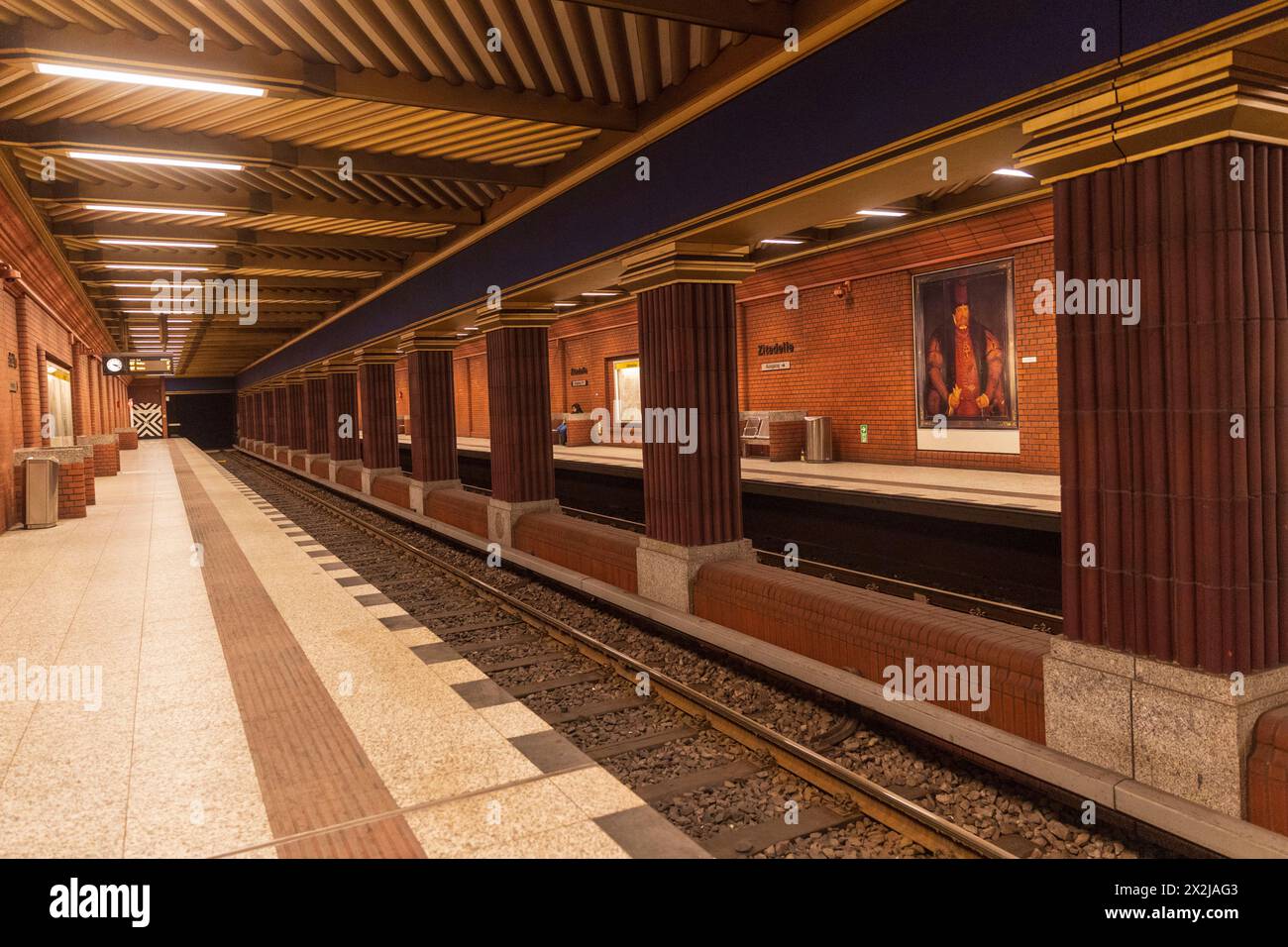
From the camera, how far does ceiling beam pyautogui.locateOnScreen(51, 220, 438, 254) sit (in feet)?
33.5

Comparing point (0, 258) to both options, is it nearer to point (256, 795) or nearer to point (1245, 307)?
point (256, 795)

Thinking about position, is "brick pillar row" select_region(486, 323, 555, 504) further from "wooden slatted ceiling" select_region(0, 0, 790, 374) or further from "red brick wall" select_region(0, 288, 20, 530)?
"red brick wall" select_region(0, 288, 20, 530)

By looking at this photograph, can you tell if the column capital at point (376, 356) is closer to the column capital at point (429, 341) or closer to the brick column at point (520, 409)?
the column capital at point (429, 341)

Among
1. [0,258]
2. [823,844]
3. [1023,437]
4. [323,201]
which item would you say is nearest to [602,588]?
[823,844]

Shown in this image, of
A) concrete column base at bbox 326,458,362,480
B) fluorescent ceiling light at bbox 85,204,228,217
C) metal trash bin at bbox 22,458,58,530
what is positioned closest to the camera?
fluorescent ceiling light at bbox 85,204,228,217

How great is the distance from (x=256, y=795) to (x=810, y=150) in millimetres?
4351

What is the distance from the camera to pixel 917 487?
11156mm

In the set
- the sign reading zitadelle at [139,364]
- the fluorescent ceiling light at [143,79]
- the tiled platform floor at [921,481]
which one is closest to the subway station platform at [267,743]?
the fluorescent ceiling light at [143,79]

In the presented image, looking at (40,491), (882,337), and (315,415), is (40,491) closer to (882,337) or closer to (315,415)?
(315,415)

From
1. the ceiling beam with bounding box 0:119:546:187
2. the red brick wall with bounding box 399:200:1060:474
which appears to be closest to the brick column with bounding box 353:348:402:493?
the red brick wall with bounding box 399:200:1060:474

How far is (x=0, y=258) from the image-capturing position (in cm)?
1029

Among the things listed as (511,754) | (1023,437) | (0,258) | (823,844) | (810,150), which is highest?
(0,258)

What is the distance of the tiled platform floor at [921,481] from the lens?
9.66 metres

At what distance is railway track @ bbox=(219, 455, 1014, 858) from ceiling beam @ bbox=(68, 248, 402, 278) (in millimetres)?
6434
